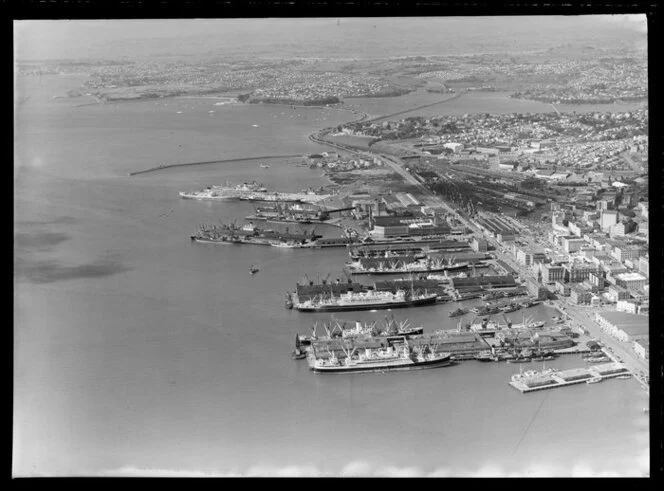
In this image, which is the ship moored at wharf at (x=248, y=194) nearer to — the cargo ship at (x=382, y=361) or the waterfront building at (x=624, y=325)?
the cargo ship at (x=382, y=361)

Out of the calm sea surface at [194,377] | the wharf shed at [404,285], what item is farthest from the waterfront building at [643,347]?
the wharf shed at [404,285]

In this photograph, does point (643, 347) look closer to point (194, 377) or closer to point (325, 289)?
point (325, 289)

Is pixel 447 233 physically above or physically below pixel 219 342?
above
